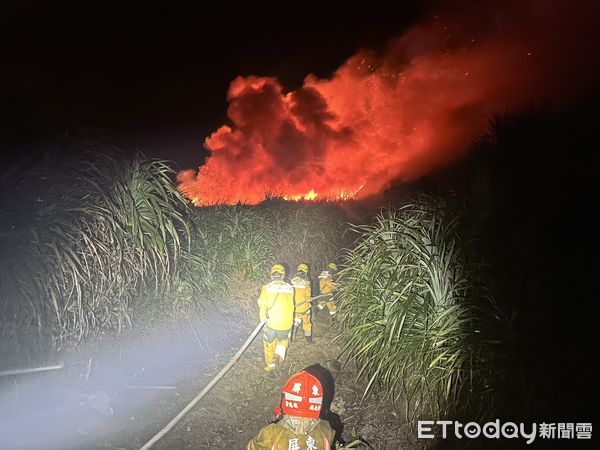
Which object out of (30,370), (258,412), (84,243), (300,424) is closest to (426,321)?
(300,424)

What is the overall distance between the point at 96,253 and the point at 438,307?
14.0 ft

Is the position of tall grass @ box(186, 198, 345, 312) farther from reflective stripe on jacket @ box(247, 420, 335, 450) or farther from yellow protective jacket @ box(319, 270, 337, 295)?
reflective stripe on jacket @ box(247, 420, 335, 450)

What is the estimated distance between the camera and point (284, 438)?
3229 millimetres

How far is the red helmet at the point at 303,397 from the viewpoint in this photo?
3129mm

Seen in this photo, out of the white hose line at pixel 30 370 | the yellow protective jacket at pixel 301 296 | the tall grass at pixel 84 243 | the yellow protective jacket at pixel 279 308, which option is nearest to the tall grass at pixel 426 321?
the yellow protective jacket at pixel 279 308

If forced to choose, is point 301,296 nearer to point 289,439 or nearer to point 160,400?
point 160,400

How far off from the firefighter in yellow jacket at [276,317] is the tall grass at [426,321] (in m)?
1.77

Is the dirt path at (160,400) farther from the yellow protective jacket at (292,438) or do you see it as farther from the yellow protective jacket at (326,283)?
the yellow protective jacket at (326,283)

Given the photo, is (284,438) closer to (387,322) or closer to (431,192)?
(387,322)

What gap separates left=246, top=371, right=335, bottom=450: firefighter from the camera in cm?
314

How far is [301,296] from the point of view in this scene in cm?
909

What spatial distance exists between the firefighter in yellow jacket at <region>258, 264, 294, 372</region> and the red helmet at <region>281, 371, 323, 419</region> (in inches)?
174

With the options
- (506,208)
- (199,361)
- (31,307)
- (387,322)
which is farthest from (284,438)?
(199,361)

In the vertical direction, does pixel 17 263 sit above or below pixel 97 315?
above
